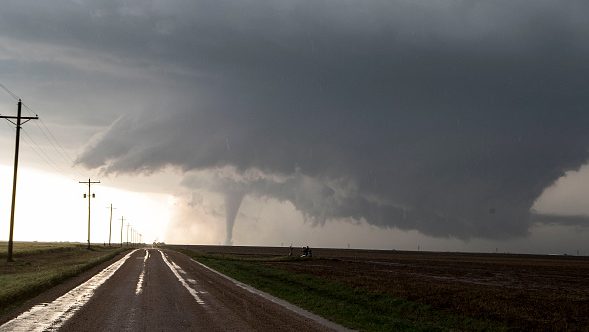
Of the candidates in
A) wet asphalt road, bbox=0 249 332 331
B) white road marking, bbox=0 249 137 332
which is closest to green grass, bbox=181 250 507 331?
wet asphalt road, bbox=0 249 332 331

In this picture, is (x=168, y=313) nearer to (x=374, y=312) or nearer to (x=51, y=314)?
(x=51, y=314)

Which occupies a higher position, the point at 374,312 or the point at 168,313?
the point at 168,313

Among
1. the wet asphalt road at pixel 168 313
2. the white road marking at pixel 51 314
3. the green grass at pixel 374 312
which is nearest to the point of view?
the white road marking at pixel 51 314

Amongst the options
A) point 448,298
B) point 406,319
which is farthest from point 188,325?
point 448,298

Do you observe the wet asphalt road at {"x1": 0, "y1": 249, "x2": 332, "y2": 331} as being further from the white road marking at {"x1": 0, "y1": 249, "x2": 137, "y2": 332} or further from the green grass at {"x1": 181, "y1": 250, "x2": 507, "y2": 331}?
the green grass at {"x1": 181, "y1": 250, "x2": 507, "y2": 331}

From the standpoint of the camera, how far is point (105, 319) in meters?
16.3

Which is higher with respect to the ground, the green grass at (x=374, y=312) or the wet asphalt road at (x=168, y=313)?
the wet asphalt road at (x=168, y=313)

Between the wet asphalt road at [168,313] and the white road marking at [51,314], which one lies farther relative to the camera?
the wet asphalt road at [168,313]

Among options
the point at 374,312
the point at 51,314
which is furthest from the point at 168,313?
the point at 374,312

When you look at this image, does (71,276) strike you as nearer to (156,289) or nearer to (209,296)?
(156,289)

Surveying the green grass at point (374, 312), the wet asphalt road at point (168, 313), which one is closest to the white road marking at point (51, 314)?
the wet asphalt road at point (168, 313)

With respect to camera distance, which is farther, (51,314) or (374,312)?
(374,312)

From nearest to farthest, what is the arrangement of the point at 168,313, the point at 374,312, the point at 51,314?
the point at 51,314
the point at 168,313
the point at 374,312

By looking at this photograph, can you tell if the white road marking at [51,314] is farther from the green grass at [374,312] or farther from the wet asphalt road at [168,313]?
the green grass at [374,312]
